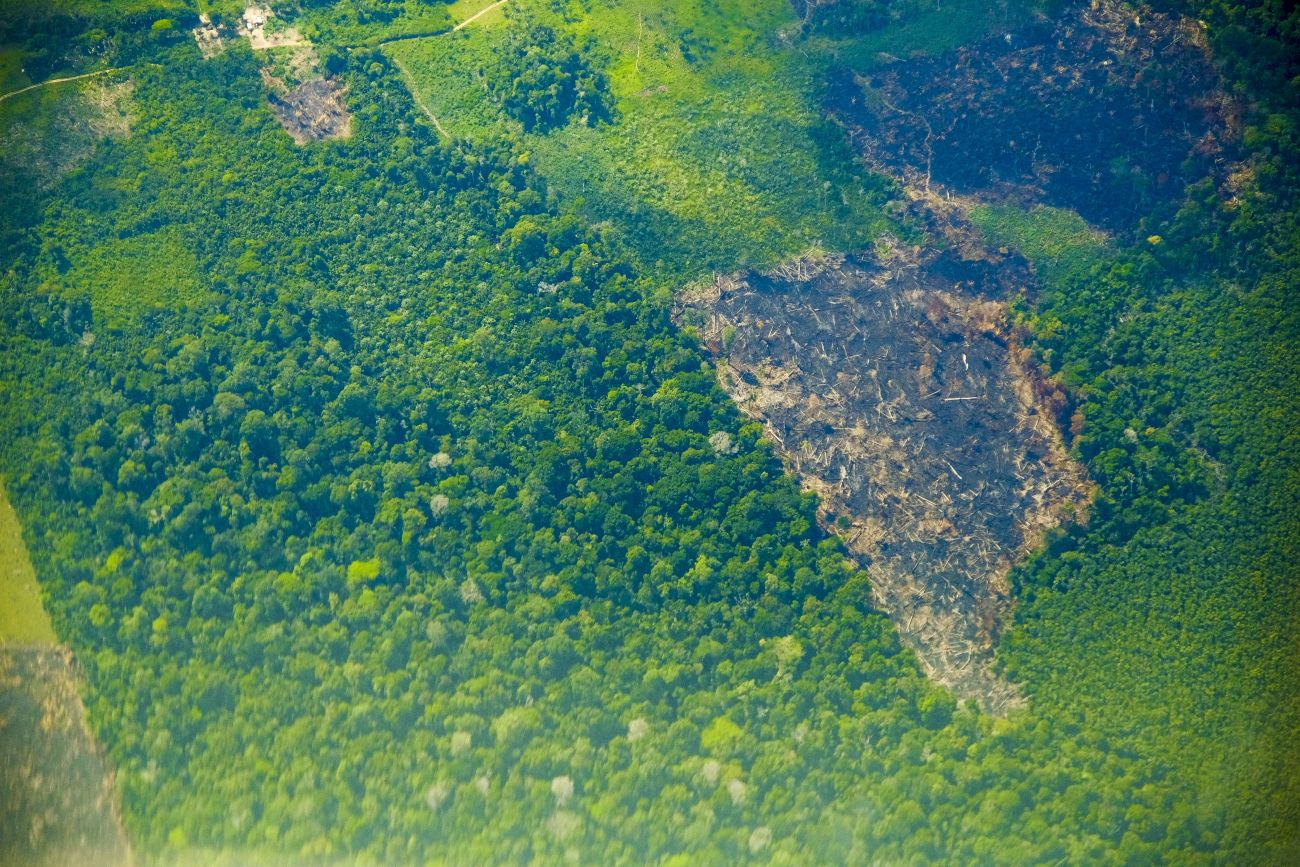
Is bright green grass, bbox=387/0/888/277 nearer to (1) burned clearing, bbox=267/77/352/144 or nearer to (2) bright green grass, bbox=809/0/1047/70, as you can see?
(2) bright green grass, bbox=809/0/1047/70

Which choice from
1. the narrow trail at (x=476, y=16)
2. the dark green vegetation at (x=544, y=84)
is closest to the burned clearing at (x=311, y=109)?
the narrow trail at (x=476, y=16)

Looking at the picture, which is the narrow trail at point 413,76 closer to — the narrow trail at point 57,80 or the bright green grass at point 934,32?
the narrow trail at point 57,80

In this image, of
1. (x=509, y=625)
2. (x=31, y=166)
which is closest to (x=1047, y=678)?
(x=509, y=625)

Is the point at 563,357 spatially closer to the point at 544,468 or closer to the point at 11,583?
the point at 544,468

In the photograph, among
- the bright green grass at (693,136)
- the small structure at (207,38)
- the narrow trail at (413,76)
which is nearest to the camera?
the bright green grass at (693,136)

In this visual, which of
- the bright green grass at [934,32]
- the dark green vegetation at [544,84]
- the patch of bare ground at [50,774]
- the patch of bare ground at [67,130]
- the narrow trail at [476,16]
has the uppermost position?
the bright green grass at [934,32]
